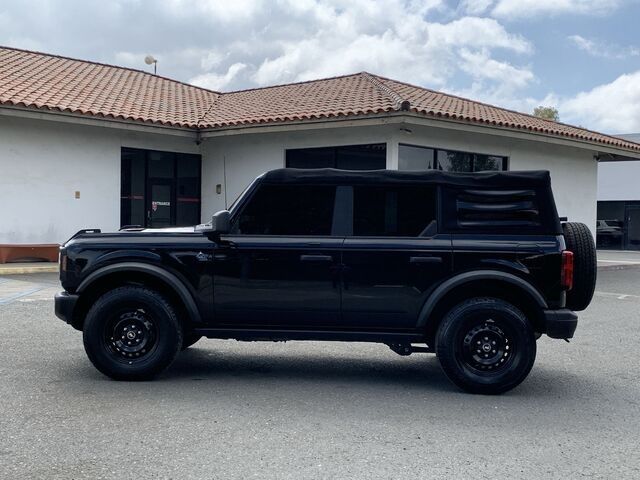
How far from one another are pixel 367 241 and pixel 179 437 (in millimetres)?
2335

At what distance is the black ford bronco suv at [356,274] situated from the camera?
5715mm

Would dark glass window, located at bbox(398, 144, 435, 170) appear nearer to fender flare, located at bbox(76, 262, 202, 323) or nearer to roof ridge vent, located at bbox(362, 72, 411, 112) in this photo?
roof ridge vent, located at bbox(362, 72, 411, 112)

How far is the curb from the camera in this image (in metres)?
14.0

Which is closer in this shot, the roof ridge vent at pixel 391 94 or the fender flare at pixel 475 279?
the fender flare at pixel 475 279

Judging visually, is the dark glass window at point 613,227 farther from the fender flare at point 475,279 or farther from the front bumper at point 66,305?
the front bumper at point 66,305

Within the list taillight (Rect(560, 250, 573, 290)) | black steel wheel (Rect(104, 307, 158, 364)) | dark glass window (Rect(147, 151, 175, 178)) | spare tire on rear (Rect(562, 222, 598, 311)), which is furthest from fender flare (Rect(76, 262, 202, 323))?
dark glass window (Rect(147, 151, 175, 178))

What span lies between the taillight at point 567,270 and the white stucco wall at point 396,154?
10044mm

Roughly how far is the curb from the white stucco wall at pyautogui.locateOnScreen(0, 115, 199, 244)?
140cm

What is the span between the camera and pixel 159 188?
730 inches

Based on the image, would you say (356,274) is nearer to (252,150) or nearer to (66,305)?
(66,305)

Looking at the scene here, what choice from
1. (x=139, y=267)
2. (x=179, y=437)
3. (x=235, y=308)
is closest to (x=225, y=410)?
(x=179, y=437)

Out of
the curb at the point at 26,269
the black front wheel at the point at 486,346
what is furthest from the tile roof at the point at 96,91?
the black front wheel at the point at 486,346

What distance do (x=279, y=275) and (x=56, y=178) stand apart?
1201 centimetres

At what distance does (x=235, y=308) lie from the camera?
5.88m
